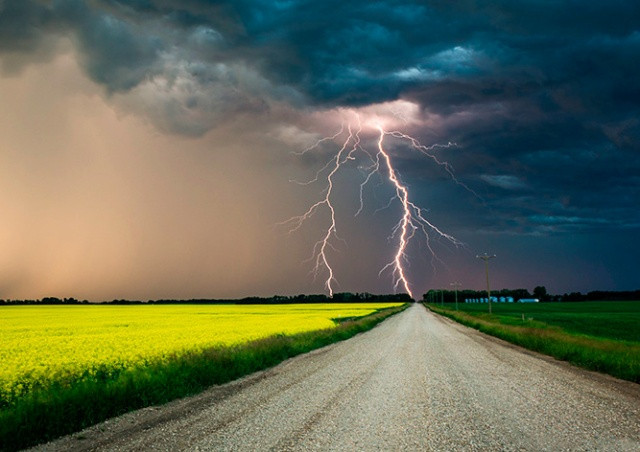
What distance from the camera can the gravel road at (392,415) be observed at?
675 cm

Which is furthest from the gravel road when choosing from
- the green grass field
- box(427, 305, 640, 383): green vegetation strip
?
the green grass field

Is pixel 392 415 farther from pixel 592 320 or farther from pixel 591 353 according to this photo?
pixel 592 320

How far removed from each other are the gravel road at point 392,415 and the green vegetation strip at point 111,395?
0.40 metres

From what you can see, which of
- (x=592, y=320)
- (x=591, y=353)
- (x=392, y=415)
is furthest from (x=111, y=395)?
(x=592, y=320)

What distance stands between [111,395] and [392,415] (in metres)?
5.46

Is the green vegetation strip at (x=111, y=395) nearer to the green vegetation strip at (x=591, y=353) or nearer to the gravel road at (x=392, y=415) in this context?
the gravel road at (x=392, y=415)

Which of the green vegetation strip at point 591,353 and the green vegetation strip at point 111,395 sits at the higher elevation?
the green vegetation strip at point 111,395

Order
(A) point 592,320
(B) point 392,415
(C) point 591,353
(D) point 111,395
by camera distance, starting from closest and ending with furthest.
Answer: (B) point 392,415
(D) point 111,395
(C) point 591,353
(A) point 592,320

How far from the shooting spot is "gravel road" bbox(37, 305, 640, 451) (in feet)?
22.1

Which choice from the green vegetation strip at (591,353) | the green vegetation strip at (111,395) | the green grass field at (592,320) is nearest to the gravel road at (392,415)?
the green vegetation strip at (111,395)

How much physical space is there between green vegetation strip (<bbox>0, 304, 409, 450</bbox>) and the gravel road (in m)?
0.40

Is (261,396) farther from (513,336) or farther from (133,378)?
(513,336)

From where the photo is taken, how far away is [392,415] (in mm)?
8477

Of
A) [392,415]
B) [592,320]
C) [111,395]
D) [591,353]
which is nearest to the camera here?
[392,415]
